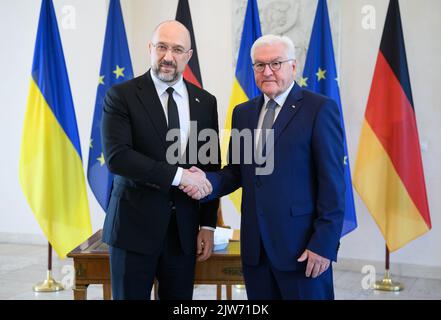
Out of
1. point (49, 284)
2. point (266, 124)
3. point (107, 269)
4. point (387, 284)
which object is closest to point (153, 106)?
point (266, 124)

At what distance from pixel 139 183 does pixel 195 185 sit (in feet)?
0.81

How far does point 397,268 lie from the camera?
475 centimetres

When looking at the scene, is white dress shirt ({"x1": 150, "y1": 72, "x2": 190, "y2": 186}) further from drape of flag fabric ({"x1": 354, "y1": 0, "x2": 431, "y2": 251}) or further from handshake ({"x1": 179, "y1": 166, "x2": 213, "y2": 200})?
drape of flag fabric ({"x1": 354, "y1": 0, "x2": 431, "y2": 251})

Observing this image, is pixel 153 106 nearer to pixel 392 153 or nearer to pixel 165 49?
pixel 165 49

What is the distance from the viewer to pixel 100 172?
171 inches

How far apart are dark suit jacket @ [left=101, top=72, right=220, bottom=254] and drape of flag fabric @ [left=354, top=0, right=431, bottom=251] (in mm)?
2441

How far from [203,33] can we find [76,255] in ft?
10.6

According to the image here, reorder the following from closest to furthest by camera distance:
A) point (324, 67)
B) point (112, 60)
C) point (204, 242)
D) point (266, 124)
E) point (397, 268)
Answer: point (266, 124) → point (204, 242) → point (324, 67) → point (112, 60) → point (397, 268)

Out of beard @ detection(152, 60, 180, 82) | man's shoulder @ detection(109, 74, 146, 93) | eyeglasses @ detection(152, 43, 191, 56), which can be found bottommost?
man's shoulder @ detection(109, 74, 146, 93)

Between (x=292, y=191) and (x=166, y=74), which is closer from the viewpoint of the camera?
(x=292, y=191)

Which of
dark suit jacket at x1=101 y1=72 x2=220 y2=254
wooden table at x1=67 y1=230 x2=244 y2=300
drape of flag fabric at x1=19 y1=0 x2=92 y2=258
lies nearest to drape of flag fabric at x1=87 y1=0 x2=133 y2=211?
drape of flag fabric at x1=19 y1=0 x2=92 y2=258

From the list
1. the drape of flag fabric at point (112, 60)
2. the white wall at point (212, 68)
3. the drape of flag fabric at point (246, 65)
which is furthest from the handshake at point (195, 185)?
the white wall at point (212, 68)

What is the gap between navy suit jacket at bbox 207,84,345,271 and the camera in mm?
1977

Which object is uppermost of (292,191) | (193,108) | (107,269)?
(193,108)
